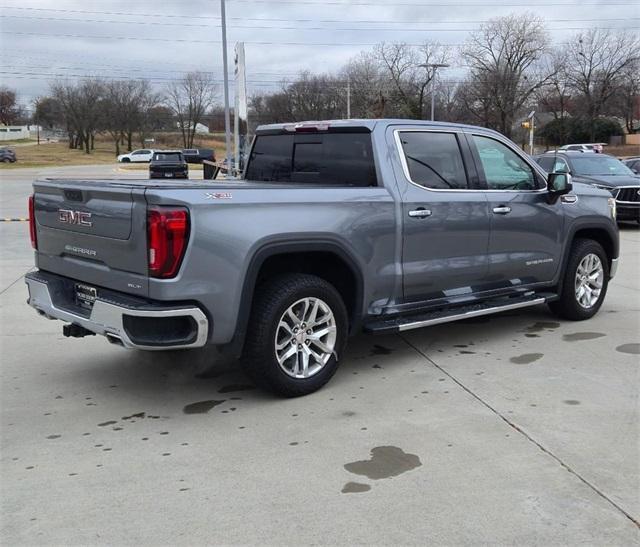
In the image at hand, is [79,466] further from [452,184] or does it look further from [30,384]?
[452,184]

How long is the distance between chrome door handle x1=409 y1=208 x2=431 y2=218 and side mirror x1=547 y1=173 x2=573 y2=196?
1.65 m

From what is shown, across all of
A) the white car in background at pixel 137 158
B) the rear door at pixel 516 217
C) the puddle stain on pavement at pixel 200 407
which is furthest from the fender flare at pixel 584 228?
the white car in background at pixel 137 158

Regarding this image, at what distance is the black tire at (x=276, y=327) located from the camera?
4555 millimetres

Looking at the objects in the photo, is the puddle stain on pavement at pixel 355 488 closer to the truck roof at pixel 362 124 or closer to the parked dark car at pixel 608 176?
the truck roof at pixel 362 124

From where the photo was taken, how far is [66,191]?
4.77 metres

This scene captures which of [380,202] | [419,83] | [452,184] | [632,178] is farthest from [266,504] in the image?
[419,83]

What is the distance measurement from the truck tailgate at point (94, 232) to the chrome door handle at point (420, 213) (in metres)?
2.14

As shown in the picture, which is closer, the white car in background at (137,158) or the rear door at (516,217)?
the rear door at (516,217)

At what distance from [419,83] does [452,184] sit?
61.6 m

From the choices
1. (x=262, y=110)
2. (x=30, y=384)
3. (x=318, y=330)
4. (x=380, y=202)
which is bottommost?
(x=30, y=384)

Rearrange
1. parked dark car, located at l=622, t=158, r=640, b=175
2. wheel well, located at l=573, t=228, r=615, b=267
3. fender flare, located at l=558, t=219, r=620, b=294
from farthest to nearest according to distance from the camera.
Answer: parked dark car, located at l=622, t=158, r=640, b=175 < wheel well, located at l=573, t=228, r=615, b=267 < fender flare, located at l=558, t=219, r=620, b=294

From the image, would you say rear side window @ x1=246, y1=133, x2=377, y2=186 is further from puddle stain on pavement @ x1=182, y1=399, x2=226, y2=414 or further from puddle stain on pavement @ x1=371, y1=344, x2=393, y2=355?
puddle stain on pavement @ x1=182, y1=399, x2=226, y2=414

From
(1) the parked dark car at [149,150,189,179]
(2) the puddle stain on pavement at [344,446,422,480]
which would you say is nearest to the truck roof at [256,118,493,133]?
(2) the puddle stain on pavement at [344,446,422,480]

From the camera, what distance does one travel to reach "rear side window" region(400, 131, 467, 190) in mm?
5527
